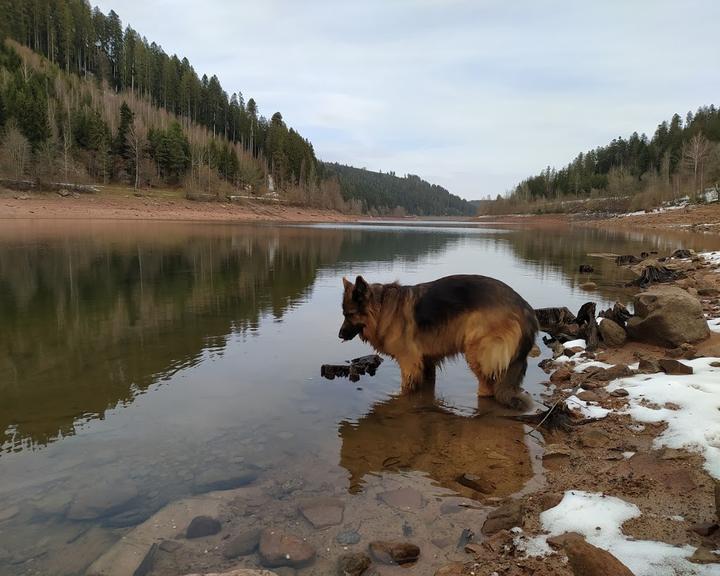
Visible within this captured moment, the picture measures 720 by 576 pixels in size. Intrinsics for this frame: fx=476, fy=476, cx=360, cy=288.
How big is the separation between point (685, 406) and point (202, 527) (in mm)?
5704

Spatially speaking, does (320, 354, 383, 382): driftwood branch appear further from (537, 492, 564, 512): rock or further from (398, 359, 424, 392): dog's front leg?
(537, 492, 564, 512): rock

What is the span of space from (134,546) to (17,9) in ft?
543

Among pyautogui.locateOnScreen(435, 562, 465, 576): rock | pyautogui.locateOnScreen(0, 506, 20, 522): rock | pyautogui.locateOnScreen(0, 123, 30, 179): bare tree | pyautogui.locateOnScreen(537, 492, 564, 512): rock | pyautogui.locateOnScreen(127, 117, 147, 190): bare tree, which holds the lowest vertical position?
pyautogui.locateOnScreen(0, 506, 20, 522): rock

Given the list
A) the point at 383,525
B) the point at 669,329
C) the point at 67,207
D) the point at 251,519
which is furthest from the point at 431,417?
the point at 67,207

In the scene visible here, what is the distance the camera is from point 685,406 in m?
5.87

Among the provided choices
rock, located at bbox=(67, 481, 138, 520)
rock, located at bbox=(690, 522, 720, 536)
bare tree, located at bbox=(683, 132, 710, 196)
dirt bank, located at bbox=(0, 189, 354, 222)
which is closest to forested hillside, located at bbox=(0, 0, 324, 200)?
dirt bank, located at bbox=(0, 189, 354, 222)

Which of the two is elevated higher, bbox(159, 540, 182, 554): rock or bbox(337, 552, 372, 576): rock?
bbox(337, 552, 372, 576): rock

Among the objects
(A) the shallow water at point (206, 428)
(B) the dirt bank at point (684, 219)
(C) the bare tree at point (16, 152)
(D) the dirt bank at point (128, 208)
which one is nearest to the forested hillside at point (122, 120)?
(C) the bare tree at point (16, 152)

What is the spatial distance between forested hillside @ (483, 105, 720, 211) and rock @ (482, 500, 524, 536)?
103788 mm

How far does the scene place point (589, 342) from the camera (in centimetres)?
978

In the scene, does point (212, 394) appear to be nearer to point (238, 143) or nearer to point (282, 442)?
point (282, 442)

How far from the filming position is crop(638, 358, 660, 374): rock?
753cm

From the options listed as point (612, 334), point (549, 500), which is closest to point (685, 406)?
point (549, 500)

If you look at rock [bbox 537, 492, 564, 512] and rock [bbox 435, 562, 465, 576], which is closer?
→ rock [bbox 435, 562, 465, 576]
